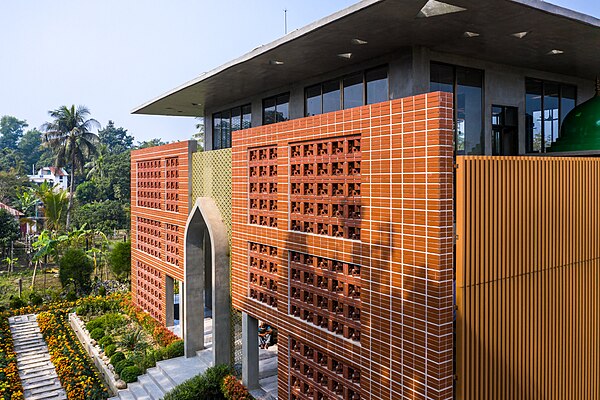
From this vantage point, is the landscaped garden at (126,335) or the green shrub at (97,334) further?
the green shrub at (97,334)

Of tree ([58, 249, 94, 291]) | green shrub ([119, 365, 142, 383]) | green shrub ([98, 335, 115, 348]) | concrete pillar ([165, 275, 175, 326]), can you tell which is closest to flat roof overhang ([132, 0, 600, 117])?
concrete pillar ([165, 275, 175, 326])

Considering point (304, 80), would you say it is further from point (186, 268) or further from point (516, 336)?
point (516, 336)

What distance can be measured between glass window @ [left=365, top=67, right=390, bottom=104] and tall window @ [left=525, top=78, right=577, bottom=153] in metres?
3.85

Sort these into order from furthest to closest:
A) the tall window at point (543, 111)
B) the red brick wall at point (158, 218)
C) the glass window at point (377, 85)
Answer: the red brick wall at point (158, 218), the tall window at point (543, 111), the glass window at point (377, 85)

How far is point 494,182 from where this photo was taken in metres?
5.75

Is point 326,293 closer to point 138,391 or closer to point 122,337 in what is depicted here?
point 138,391

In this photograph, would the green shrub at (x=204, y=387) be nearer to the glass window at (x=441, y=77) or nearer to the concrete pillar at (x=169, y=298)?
the concrete pillar at (x=169, y=298)

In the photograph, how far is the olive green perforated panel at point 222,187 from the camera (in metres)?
11.2

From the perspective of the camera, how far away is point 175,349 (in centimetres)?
1255

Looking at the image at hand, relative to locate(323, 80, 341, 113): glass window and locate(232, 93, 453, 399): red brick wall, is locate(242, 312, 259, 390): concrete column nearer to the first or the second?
locate(232, 93, 453, 399): red brick wall

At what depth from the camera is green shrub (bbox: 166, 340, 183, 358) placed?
40.8 ft

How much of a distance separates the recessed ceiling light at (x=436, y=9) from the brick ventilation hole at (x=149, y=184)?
1017 centimetres

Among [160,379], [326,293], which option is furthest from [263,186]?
[160,379]

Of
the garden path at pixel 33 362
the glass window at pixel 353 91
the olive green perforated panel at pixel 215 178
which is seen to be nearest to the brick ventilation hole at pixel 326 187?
the glass window at pixel 353 91
